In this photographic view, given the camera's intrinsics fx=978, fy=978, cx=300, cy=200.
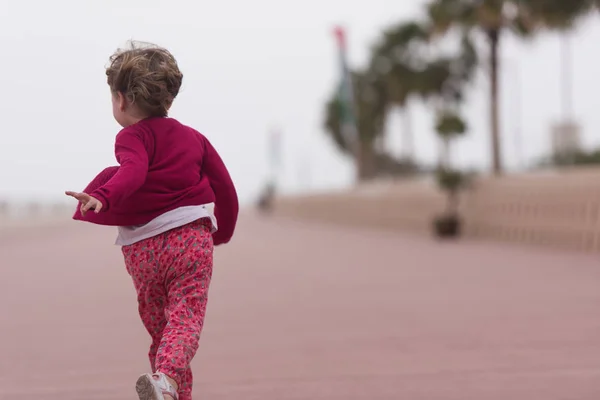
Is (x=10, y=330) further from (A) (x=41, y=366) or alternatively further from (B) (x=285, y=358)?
(B) (x=285, y=358)

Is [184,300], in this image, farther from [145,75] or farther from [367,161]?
[367,161]

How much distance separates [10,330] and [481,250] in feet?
38.4

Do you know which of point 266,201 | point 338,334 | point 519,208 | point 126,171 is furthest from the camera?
point 266,201

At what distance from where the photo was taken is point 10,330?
22.8 ft

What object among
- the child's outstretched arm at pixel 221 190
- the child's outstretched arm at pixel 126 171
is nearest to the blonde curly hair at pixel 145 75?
the child's outstretched arm at pixel 126 171

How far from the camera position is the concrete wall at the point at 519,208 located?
16.9 metres

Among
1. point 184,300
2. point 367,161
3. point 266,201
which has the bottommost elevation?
point 266,201

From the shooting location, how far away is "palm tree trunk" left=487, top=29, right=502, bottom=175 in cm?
2666

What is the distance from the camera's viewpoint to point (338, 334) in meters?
6.44

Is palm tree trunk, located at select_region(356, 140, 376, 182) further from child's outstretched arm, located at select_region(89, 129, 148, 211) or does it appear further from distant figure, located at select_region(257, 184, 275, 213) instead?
child's outstretched arm, located at select_region(89, 129, 148, 211)

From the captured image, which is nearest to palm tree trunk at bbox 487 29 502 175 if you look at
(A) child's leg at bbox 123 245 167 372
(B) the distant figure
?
(A) child's leg at bbox 123 245 167 372

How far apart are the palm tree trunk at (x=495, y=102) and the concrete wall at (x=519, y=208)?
1936mm

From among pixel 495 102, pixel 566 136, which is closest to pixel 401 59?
pixel 566 136

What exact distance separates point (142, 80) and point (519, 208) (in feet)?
57.3
